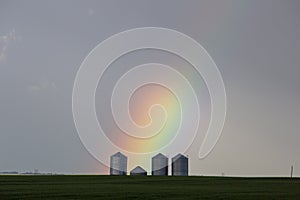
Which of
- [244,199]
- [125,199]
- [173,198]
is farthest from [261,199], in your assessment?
[125,199]

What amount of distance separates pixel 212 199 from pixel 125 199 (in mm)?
9155

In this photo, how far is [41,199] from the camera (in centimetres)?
4625

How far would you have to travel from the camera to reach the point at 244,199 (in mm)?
49188

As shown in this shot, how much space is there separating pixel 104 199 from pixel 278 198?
736 inches

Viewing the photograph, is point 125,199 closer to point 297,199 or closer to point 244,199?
point 244,199

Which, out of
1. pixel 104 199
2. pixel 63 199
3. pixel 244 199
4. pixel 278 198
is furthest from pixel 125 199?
pixel 278 198

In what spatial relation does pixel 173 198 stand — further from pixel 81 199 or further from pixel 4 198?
pixel 4 198

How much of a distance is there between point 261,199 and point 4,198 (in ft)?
85.0

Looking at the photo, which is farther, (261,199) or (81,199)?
(261,199)

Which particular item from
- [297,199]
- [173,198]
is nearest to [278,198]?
[297,199]

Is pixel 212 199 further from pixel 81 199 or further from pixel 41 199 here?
pixel 41 199

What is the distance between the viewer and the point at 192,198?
4994 cm

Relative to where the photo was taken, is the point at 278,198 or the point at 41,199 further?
the point at 278,198

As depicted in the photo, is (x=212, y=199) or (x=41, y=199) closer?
(x=41, y=199)
